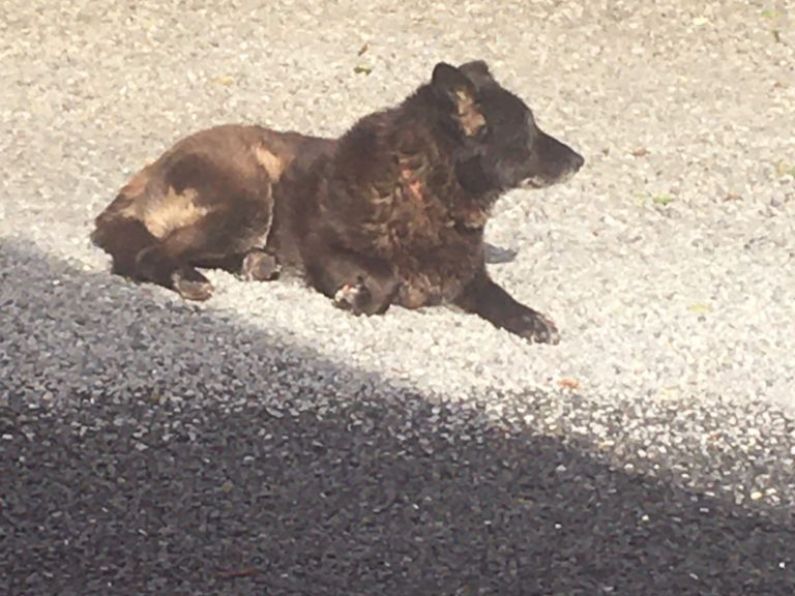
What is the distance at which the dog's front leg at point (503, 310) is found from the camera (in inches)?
225

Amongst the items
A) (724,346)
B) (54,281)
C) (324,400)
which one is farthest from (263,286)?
(724,346)

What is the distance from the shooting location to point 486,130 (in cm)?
590

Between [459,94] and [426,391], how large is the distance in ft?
4.12

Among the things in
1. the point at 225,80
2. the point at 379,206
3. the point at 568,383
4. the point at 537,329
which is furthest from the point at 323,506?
the point at 225,80

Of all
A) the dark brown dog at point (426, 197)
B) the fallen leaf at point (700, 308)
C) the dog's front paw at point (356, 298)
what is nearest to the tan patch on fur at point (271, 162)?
the dark brown dog at point (426, 197)

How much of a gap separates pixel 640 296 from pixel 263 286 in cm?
149

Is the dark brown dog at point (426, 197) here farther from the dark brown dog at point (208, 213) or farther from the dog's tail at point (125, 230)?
the dog's tail at point (125, 230)

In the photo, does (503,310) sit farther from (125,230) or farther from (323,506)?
(323,506)

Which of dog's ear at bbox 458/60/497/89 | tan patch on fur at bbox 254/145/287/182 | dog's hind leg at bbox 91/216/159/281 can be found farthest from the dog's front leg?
dog's hind leg at bbox 91/216/159/281

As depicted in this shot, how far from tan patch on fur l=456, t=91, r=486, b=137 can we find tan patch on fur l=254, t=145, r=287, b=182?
827 millimetres

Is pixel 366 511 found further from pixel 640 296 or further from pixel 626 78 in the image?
pixel 626 78

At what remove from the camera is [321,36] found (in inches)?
407

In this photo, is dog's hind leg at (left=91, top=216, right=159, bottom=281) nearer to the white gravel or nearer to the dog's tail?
the dog's tail

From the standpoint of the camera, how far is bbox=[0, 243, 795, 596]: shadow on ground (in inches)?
155
